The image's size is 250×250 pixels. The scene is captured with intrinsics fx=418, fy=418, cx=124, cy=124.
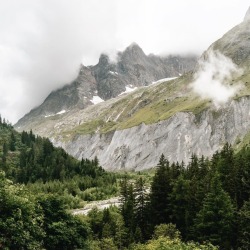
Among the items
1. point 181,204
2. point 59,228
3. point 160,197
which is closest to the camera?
point 59,228

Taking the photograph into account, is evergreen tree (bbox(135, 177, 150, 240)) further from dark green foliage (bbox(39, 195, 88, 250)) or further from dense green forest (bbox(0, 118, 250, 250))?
dark green foliage (bbox(39, 195, 88, 250))

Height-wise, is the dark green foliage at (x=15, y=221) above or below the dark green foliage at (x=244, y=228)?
above

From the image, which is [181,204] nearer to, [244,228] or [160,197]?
[160,197]

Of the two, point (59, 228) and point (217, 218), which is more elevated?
point (217, 218)

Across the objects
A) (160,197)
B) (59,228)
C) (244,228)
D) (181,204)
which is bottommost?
(244,228)

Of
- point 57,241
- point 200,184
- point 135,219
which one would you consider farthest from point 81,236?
point 200,184

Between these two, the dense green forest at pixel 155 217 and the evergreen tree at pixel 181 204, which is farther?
the evergreen tree at pixel 181 204

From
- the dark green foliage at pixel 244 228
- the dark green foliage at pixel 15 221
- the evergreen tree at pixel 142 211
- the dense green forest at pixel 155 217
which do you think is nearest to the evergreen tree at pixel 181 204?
the dense green forest at pixel 155 217

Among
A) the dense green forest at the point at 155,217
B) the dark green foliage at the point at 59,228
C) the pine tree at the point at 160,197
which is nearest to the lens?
the dense green forest at the point at 155,217

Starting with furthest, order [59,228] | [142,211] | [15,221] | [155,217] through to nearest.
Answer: [142,211]
[155,217]
[59,228]
[15,221]

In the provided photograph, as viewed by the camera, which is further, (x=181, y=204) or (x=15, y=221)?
(x=181, y=204)

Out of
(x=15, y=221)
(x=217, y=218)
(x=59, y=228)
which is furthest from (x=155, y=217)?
(x=15, y=221)

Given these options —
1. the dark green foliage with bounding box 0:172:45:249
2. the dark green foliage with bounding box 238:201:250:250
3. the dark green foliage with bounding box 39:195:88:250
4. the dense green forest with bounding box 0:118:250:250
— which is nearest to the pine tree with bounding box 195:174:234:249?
the dense green forest with bounding box 0:118:250:250

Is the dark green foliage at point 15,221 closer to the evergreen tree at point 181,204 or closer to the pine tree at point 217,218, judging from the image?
the pine tree at point 217,218
